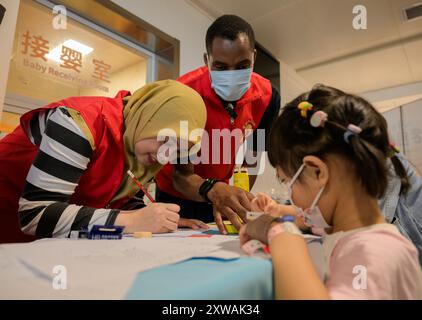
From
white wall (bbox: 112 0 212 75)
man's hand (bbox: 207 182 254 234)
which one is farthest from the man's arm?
white wall (bbox: 112 0 212 75)

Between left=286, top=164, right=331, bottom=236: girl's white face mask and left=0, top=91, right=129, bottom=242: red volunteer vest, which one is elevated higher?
left=0, top=91, right=129, bottom=242: red volunteer vest

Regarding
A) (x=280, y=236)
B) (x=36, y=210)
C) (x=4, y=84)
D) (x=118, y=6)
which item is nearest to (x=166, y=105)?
(x=36, y=210)

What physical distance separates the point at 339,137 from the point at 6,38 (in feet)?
5.15

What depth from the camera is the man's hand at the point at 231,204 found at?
935 mm

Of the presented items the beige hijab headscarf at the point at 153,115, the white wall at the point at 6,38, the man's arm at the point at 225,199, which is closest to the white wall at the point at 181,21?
the white wall at the point at 6,38

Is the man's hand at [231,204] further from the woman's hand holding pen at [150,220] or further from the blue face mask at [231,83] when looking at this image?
the blue face mask at [231,83]

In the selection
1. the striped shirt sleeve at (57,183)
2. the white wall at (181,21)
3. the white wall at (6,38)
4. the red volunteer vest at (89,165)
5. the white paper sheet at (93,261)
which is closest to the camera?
the white paper sheet at (93,261)

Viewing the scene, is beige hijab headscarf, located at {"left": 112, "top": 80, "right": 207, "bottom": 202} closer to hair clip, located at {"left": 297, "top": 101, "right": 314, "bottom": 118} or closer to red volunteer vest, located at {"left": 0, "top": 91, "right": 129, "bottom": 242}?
red volunteer vest, located at {"left": 0, "top": 91, "right": 129, "bottom": 242}

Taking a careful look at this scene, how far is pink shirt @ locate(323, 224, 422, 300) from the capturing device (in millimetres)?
427

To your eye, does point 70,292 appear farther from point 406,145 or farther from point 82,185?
point 406,145

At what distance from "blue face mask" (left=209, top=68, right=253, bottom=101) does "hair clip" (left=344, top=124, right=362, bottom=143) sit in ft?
2.76

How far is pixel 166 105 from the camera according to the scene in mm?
968

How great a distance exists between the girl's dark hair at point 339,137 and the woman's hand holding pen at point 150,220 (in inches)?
14.7

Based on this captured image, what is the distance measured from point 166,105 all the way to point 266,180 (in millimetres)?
2391
